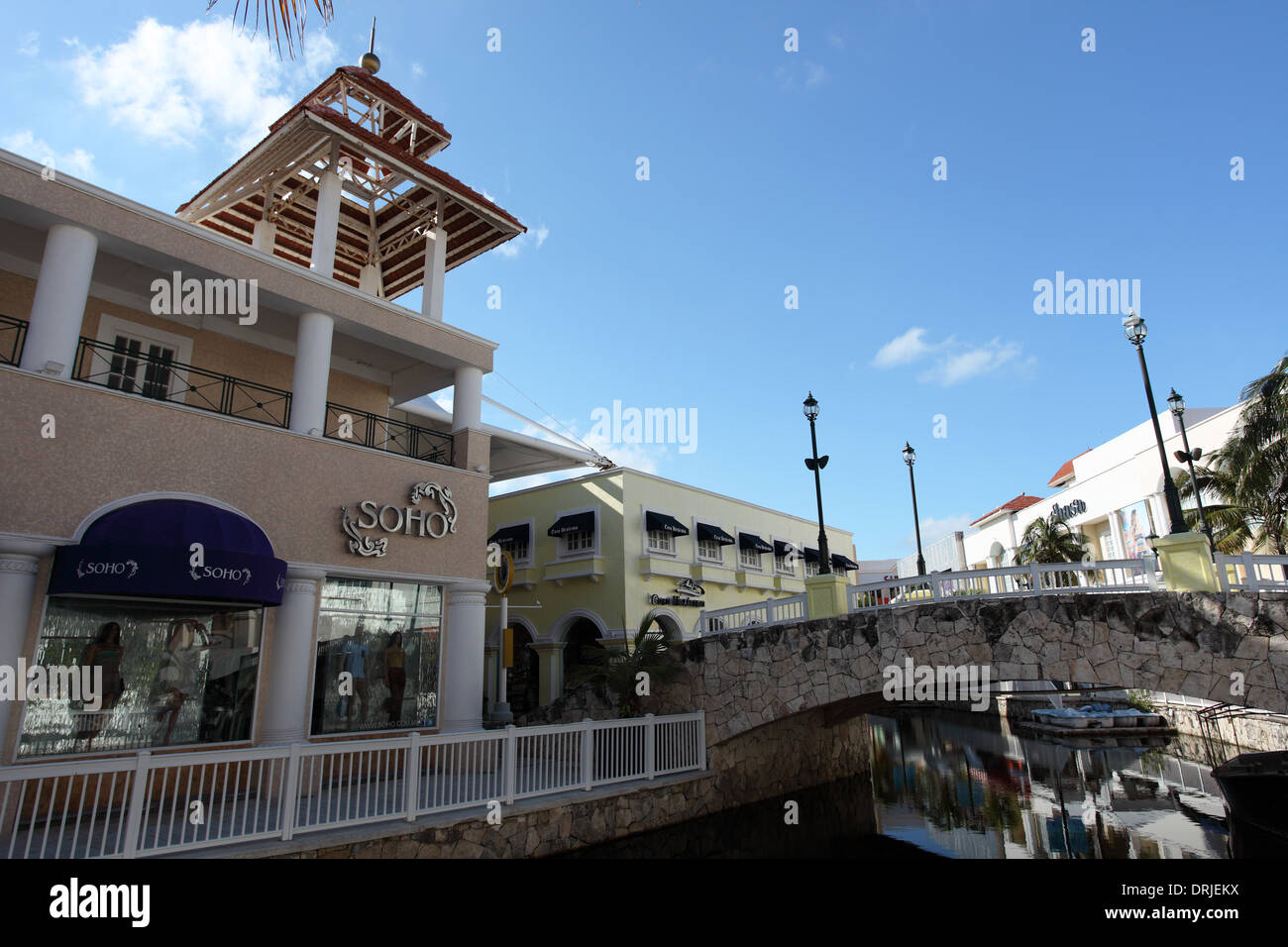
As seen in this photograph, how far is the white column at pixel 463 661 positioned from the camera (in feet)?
44.7

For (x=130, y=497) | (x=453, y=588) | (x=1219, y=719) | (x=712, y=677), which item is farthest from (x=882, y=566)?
(x=130, y=497)

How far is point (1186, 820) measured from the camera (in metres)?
14.4

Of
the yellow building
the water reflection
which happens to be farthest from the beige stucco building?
the water reflection

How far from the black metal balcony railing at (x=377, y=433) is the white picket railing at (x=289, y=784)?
5996mm

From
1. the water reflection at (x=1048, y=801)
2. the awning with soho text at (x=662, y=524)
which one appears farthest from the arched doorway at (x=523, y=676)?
the water reflection at (x=1048, y=801)

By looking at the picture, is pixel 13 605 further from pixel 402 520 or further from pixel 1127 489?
pixel 1127 489

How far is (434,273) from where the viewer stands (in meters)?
16.1

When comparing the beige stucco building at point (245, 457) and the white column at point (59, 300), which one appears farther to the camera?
the white column at point (59, 300)

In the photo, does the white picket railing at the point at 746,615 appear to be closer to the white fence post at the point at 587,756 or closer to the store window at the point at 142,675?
the white fence post at the point at 587,756

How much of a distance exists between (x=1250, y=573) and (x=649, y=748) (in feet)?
35.0
